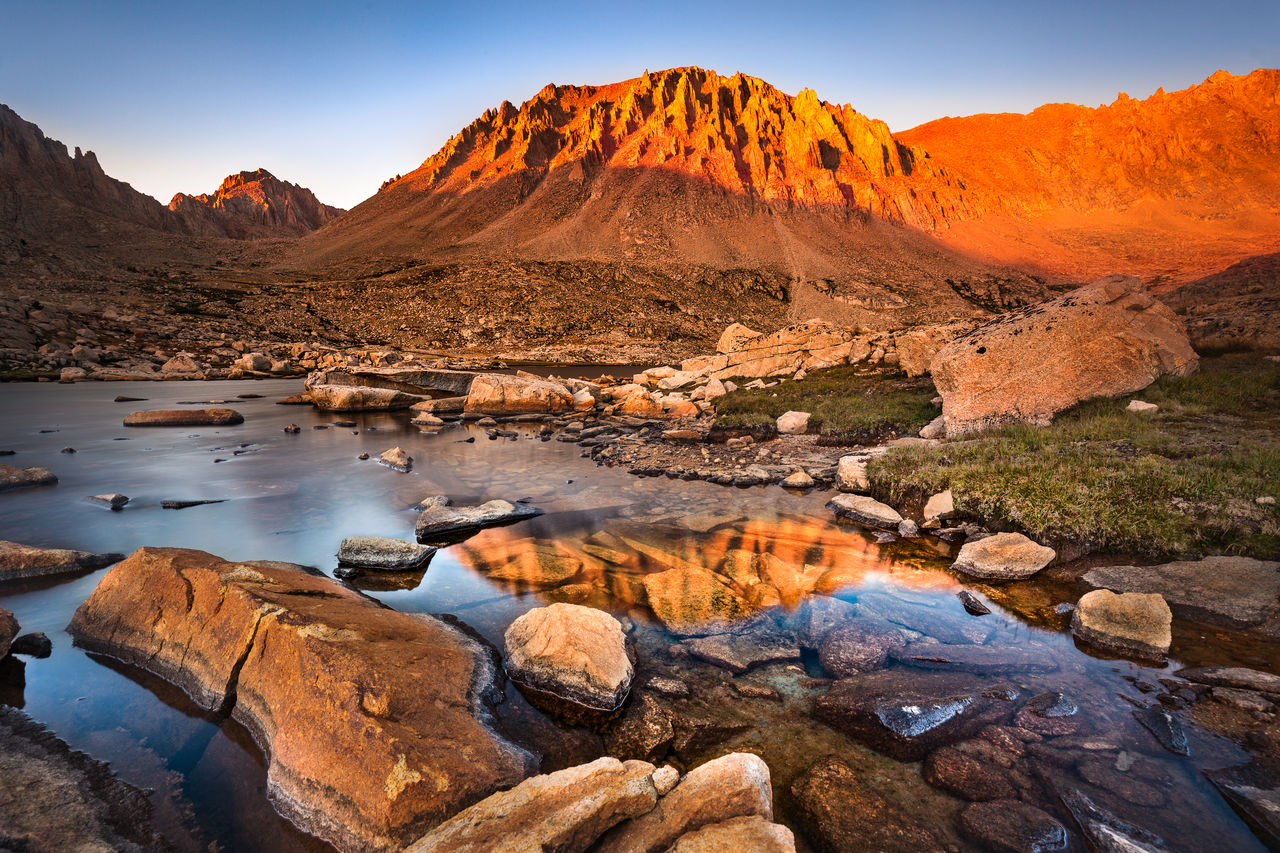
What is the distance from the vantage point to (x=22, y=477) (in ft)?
47.6

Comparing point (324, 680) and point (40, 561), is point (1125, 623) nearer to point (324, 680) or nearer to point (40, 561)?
point (324, 680)

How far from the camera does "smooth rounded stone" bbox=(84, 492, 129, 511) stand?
13.1 meters

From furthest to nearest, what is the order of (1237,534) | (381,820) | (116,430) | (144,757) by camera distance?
(116,430) < (1237,534) < (144,757) < (381,820)

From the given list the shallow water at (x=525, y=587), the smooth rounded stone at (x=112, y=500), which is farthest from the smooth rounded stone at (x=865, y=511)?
the smooth rounded stone at (x=112, y=500)

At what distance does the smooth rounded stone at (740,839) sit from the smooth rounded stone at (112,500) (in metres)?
16.2

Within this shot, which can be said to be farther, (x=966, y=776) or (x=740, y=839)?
(x=966, y=776)

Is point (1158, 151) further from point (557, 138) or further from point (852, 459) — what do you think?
point (852, 459)

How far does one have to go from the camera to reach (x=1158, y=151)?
18412cm

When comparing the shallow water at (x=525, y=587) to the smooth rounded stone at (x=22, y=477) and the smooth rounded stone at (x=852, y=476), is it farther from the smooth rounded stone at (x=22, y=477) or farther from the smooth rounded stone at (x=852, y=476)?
the smooth rounded stone at (x=852, y=476)

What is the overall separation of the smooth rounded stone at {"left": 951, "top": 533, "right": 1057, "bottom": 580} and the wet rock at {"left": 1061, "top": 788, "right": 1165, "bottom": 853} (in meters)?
4.88

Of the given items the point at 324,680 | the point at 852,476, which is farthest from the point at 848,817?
the point at 852,476

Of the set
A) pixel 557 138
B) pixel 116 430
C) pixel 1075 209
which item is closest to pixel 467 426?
pixel 116 430

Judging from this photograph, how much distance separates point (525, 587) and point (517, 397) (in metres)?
21.4

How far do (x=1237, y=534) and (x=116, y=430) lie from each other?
36.5 meters
